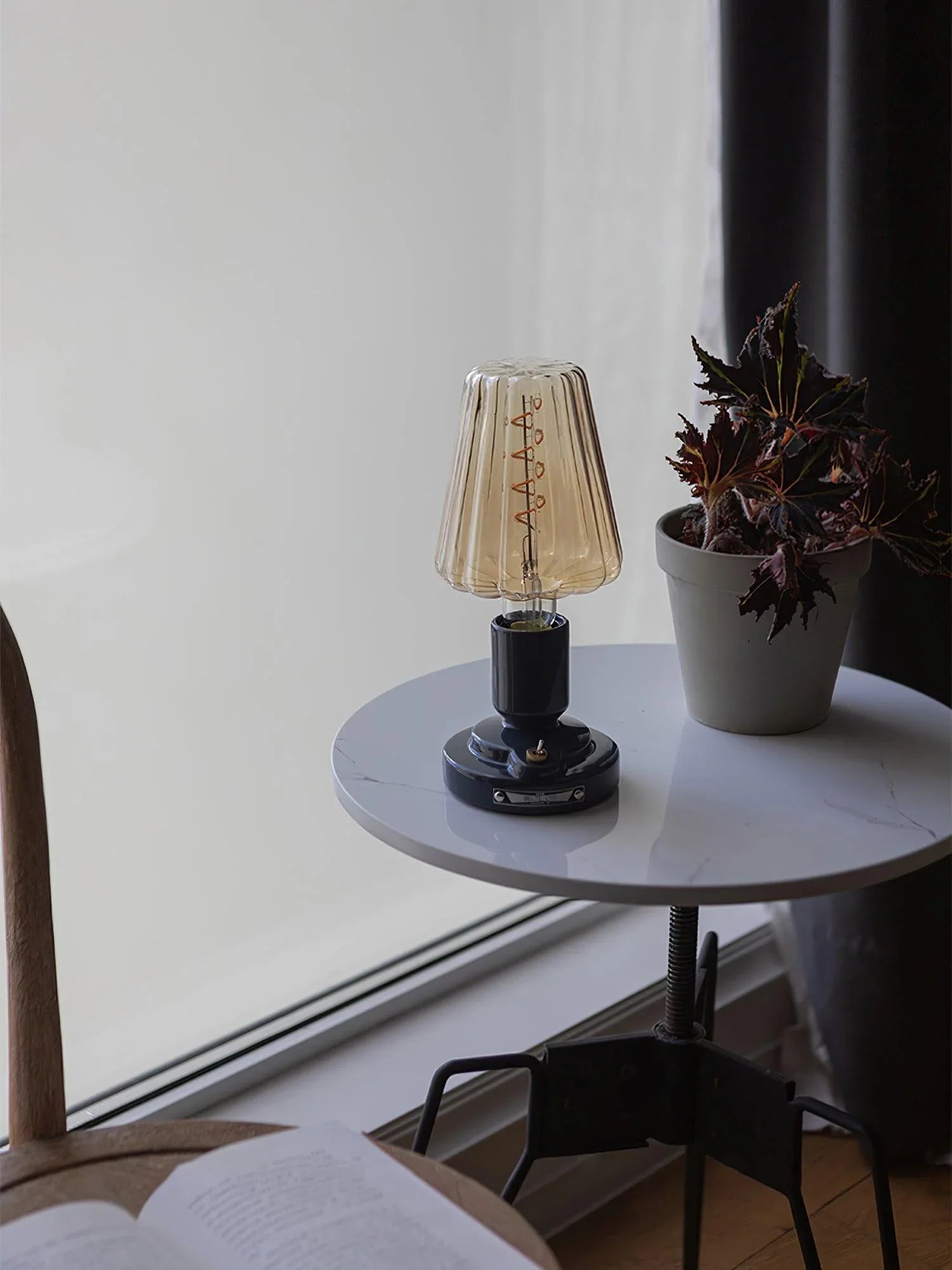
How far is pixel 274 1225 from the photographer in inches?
28.0

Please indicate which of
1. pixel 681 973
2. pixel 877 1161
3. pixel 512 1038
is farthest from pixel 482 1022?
pixel 877 1161

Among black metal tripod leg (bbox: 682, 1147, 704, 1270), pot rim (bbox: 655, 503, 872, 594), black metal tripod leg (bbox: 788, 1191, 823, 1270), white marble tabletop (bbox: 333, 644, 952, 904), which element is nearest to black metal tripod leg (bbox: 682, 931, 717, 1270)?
black metal tripod leg (bbox: 682, 1147, 704, 1270)

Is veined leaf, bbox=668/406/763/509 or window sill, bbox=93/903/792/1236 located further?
window sill, bbox=93/903/792/1236

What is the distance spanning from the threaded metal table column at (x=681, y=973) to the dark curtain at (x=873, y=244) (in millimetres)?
453

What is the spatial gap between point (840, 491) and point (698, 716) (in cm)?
23

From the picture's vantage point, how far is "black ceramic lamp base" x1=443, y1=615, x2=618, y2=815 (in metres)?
0.90

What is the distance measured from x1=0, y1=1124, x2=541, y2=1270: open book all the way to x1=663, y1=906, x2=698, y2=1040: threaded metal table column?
360 millimetres

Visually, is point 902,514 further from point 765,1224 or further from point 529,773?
point 765,1224

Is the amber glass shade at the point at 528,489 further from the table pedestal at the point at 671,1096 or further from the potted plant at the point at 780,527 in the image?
the table pedestal at the point at 671,1096

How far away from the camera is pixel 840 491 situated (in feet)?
3.02

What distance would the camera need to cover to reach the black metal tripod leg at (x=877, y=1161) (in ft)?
3.09

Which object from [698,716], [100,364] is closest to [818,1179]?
[698,716]

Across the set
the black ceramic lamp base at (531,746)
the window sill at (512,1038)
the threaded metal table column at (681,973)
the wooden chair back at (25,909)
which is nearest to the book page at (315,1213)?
the wooden chair back at (25,909)

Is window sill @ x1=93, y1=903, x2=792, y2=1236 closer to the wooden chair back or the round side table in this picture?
the round side table
